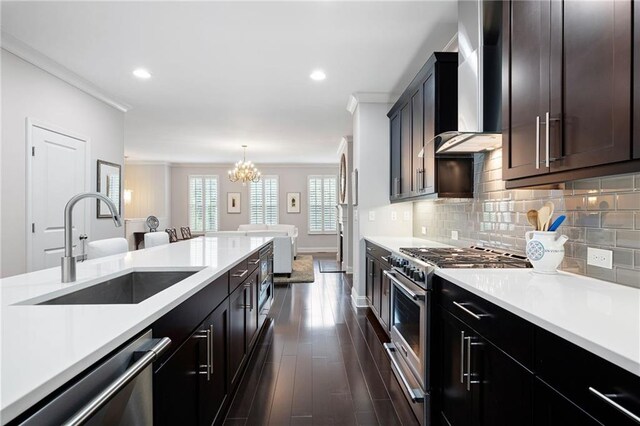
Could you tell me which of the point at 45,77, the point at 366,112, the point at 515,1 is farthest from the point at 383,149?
the point at 45,77

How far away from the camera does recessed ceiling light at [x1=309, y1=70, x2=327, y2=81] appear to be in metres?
3.51

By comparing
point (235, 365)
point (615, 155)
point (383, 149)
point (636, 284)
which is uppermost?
point (383, 149)

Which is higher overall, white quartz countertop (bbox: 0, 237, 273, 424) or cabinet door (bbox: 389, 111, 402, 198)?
cabinet door (bbox: 389, 111, 402, 198)

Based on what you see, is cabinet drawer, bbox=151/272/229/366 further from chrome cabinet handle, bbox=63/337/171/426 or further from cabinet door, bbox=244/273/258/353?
cabinet door, bbox=244/273/258/353

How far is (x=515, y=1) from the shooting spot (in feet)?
5.47

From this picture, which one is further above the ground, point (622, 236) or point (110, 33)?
point (110, 33)

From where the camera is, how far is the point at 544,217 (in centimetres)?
172

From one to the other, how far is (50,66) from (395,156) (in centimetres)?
385

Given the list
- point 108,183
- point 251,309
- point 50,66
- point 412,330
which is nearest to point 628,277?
point 412,330

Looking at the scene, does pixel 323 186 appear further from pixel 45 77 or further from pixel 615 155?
pixel 615 155

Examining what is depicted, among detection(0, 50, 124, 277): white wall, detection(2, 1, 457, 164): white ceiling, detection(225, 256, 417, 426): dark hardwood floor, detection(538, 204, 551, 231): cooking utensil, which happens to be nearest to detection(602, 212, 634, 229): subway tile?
detection(538, 204, 551, 231): cooking utensil

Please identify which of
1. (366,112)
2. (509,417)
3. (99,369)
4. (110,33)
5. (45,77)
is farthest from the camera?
(366,112)

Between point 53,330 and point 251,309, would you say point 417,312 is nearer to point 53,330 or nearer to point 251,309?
point 251,309

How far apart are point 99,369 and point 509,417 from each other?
1301 mm
